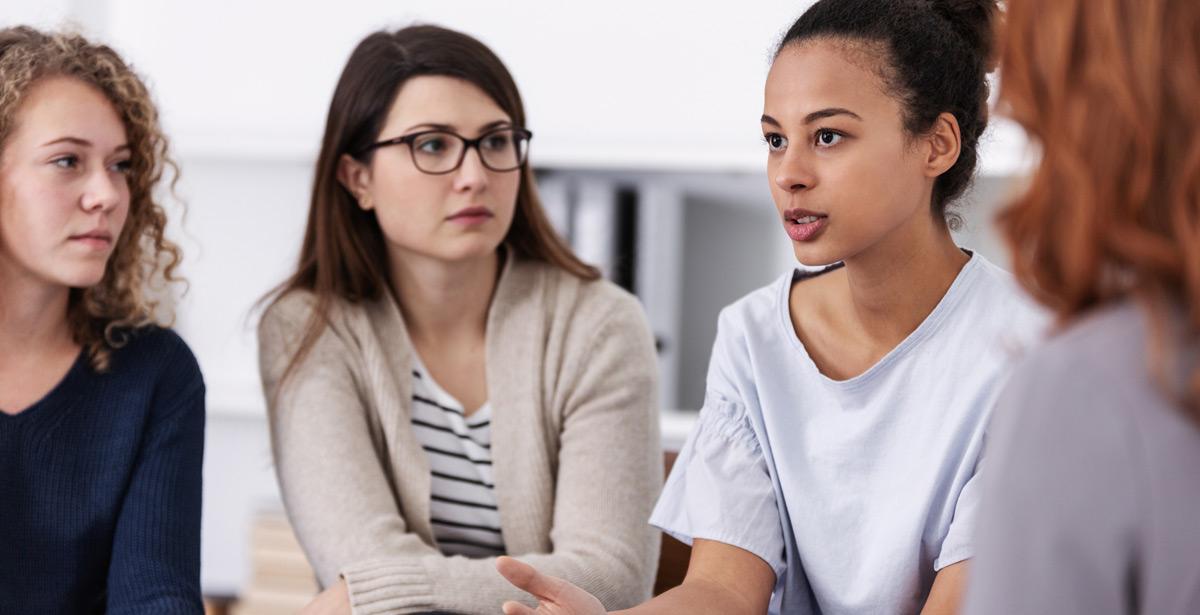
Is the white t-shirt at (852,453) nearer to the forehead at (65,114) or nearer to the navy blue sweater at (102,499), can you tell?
the navy blue sweater at (102,499)

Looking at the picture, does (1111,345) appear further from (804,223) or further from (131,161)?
(131,161)

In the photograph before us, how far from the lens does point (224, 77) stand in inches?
140

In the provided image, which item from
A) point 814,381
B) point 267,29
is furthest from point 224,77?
point 814,381

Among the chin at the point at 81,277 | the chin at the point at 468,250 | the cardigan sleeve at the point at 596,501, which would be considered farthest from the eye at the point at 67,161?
the cardigan sleeve at the point at 596,501

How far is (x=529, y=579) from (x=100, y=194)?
741 mm

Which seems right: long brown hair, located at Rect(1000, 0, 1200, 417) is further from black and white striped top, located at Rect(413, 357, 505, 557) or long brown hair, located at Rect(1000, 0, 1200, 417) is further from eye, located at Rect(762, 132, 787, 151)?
black and white striped top, located at Rect(413, 357, 505, 557)

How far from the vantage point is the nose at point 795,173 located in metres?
1.28

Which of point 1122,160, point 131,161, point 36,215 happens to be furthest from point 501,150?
point 1122,160

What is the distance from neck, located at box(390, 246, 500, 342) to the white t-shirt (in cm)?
54

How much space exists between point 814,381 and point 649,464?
1.51 feet

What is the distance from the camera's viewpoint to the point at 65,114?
5.05 feet

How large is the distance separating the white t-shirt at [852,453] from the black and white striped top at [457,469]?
41 cm

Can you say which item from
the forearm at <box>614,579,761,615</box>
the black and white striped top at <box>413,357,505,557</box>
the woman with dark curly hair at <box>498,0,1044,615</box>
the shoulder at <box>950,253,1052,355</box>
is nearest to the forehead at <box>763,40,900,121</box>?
the woman with dark curly hair at <box>498,0,1044,615</box>

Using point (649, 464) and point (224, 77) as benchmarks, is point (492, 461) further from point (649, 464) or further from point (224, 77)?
point (224, 77)
